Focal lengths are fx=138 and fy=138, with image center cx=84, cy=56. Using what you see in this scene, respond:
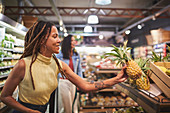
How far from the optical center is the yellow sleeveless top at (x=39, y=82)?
96 cm

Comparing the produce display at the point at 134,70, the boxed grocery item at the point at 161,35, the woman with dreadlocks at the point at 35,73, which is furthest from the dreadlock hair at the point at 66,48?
the boxed grocery item at the point at 161,35

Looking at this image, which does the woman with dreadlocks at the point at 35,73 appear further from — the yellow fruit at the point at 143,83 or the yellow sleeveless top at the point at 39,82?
the yellow fruit at the point at 143,83

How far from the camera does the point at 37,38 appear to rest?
1.04 meters

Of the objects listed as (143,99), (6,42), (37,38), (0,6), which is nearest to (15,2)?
(0,6)

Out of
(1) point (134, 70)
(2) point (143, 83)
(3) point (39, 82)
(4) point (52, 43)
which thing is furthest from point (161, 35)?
(3) point (39, 82)

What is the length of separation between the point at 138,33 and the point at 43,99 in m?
11.1

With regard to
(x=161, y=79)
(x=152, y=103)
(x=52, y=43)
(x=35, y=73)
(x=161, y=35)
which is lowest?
(x=152, y=103)

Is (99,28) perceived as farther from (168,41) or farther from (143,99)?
(143,99)

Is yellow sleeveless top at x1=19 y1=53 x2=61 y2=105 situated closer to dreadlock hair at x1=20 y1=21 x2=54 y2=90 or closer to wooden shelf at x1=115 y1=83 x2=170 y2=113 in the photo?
dreadlock hair at x1=20 y1=21 x2=54 y2=90

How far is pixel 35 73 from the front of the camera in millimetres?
983

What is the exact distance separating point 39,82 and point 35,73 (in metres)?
0.07

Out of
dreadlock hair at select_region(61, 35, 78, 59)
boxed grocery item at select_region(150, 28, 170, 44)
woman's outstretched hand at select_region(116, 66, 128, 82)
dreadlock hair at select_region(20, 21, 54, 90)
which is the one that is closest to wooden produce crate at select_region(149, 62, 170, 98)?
woman's outstretched hand at select_region(116, 66, 128, 82)

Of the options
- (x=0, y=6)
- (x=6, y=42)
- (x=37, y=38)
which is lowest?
(x=37, y=38)

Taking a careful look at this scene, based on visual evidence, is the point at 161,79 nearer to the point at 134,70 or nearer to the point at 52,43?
the point at 134,70
